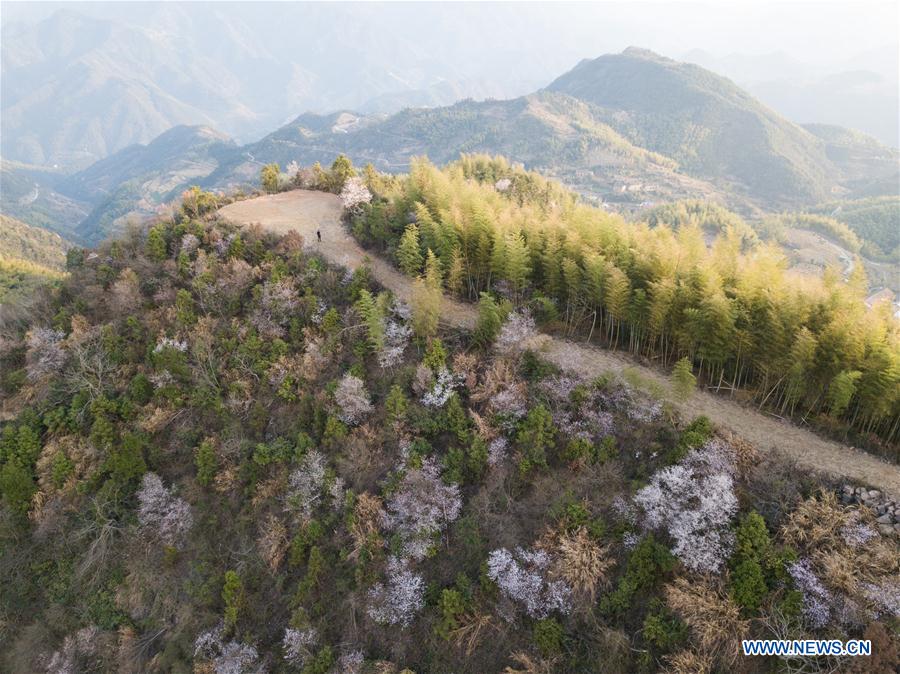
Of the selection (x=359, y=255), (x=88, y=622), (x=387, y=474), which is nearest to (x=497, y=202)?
(x=359, y=255)

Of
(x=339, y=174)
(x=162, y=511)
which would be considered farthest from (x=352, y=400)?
(x=339, y=174)

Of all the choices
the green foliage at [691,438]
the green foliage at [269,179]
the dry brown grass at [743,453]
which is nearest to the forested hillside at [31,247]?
the green foliage at [269,179]

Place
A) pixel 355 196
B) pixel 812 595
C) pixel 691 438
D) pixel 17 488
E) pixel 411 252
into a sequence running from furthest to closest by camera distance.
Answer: pixel 355 196 → pixel 411 252 → pixel 17 488 → pixel 691 438 → pixel 812 595

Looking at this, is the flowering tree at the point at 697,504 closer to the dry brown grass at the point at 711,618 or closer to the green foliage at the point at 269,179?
the dry brown grass at the point at 711,618

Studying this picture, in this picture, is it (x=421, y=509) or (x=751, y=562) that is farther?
(x=421, y=509)

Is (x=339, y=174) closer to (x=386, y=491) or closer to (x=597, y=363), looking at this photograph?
(x=597, y=363)

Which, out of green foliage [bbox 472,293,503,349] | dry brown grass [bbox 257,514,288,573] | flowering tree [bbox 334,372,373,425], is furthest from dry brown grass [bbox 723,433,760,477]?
dry brown grass [bbox 257,514,288,573]

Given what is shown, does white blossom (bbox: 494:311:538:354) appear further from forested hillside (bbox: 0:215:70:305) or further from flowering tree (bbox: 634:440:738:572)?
forested hillside (bbox: 0:215:70:305)

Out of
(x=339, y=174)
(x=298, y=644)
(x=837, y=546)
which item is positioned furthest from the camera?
(x=339, y=174)
